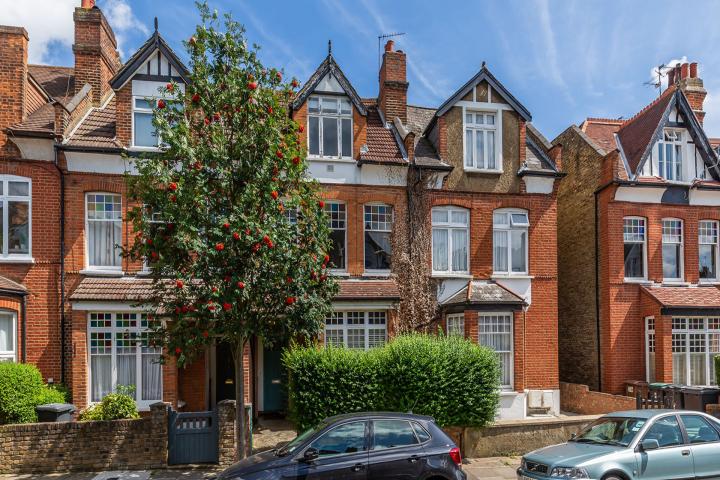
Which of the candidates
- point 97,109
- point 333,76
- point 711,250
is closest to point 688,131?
point 711,250

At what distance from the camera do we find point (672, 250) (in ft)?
61.6

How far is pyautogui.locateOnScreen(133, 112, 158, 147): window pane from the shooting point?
1538 cm

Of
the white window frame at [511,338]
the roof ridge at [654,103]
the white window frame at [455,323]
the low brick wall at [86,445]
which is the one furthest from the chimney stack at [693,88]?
the low brick wall at [86,445]

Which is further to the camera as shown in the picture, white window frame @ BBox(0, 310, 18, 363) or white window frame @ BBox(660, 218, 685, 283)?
white window frame @ BBox(660, 218, 685, 283)

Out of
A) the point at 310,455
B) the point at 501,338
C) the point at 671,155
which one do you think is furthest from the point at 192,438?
the point at 671,155

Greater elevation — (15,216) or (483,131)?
(483,131)

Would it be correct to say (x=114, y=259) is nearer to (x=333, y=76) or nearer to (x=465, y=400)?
(x=333, y=76)

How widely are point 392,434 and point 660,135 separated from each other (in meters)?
15.2

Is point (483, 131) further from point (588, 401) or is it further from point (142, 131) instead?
point (142, 131)

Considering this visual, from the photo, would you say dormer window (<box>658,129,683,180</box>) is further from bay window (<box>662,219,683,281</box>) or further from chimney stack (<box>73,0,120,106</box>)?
chimney stack (<box>73,0,120,106</box>)

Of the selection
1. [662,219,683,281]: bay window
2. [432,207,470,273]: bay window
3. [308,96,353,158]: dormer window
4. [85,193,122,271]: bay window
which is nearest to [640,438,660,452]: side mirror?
[432,207,470,273]: bay window

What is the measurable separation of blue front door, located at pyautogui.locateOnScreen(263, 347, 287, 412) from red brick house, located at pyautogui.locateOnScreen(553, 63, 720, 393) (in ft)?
33.7

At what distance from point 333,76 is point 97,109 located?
696 cm

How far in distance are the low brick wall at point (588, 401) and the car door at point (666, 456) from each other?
6754 millimetres
